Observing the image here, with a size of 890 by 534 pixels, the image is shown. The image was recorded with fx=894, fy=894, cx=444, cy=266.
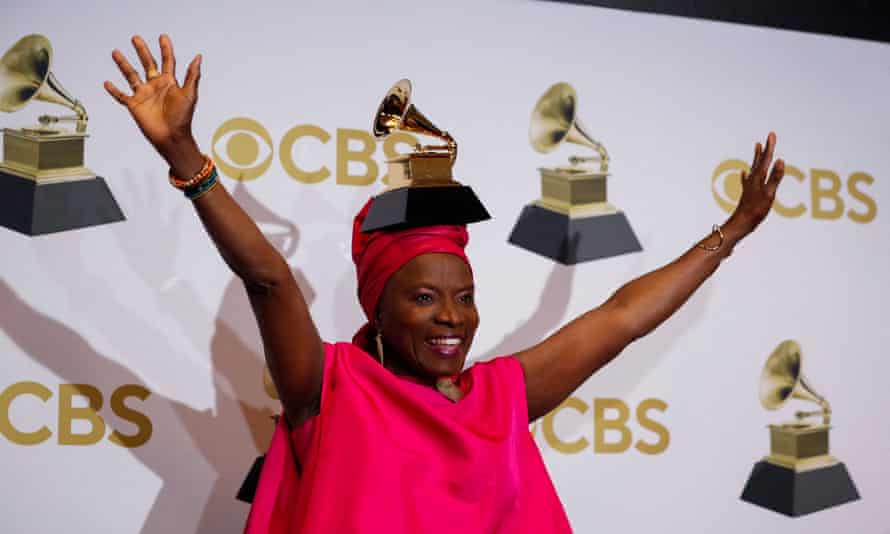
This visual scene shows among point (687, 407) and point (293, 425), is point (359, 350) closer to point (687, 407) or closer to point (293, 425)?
point (293, 425)

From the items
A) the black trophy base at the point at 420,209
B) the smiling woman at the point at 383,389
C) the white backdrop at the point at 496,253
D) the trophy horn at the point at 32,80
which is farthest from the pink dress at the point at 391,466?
the trophy horn at the point at 32,80

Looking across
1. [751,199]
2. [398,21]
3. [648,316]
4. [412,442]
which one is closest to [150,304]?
[412,442]

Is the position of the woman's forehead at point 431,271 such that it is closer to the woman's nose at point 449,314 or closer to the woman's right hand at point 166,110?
the woman's nose at point 449,314

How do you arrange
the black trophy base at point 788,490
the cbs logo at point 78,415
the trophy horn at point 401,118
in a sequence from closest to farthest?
the trophy horn at point 401,118 → the cbs logo at point 78,415 → the black trophy base at point 788,490

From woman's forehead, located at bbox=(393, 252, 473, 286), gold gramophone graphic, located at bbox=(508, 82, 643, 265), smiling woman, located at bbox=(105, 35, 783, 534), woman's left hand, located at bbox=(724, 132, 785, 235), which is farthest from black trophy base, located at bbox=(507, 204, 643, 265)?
woman's forehead, located at bbox=(393, 252, 473, 286)

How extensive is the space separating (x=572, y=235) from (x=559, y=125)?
0.28 metres

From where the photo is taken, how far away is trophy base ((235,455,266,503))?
77.3 inches

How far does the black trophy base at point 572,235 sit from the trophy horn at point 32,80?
1051 millimetres

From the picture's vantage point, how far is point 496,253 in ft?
7.19

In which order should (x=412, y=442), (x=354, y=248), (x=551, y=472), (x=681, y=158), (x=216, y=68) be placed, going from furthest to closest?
(x=681, y=158) → (x=551, y=472) → (x=216, y=68) → (x=354, y=248) → (x=412, y=442)

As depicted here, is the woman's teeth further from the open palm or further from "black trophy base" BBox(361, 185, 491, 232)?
the open palm

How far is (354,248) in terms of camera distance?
5.60 feet

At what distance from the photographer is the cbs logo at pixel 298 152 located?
6.63 feet

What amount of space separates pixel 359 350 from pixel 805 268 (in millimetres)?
1441
